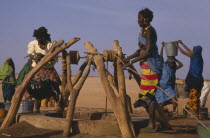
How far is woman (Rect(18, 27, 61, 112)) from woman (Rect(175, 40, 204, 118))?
10.8ft

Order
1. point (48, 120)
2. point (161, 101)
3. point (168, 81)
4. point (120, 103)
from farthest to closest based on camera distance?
1. point (168, 81)
2. point (161, 101)
3. point (48, 120)
4. point (120, 103)

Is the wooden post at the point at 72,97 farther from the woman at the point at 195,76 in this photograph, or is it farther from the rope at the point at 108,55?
the woman at the point at 195,76

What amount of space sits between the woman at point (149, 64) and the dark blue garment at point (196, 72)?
346cm

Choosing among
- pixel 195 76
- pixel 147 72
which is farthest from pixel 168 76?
pixel 147 72

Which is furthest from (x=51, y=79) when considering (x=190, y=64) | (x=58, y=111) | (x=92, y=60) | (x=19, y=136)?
(x=190, y=64)

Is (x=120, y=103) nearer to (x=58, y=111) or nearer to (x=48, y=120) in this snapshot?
(x=48, y=120)

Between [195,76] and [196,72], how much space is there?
4.6 inches

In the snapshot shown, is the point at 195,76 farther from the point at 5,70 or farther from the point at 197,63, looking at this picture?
the point at 5,70

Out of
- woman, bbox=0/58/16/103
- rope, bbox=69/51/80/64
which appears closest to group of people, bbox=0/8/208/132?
rope, bbox=69/51/80/64

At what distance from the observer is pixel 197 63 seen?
375 inches

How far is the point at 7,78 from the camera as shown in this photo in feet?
40.1

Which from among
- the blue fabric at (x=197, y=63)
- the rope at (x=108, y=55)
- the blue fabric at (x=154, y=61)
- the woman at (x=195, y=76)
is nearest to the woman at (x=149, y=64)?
the blue fabric at (x=154, y=61)

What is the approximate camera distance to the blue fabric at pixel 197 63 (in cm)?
949

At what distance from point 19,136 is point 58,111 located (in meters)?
1.75
